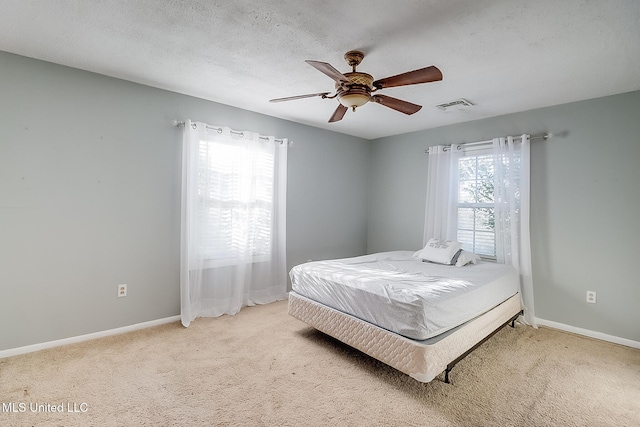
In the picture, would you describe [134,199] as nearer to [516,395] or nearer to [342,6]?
[342,6]

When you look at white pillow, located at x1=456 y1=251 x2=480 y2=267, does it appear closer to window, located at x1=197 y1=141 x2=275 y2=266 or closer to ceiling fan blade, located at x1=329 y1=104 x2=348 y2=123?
ceiling fan blade, located at x1=329 y1=104 x2=348 y2=123

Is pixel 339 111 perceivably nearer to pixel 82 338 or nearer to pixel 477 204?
pixel 477 204

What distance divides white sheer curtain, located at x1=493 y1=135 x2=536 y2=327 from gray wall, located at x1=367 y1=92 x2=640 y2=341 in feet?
0.45

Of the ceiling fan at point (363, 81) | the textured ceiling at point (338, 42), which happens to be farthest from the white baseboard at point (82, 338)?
the ceiling fan at point (363, 81)

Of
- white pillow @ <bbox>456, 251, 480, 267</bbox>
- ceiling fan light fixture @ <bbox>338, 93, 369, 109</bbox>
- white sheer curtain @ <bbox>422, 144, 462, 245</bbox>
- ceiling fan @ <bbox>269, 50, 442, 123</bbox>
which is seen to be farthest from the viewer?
white sheer curtain @ <bbox>422, 144, 462, 245</bbox>

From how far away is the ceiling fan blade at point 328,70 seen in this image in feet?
5.54

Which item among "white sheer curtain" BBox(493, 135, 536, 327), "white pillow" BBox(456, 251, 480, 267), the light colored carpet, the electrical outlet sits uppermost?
"white sheer curtain" BBox(493, 135, 536, 327)

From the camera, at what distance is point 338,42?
80.4 inches

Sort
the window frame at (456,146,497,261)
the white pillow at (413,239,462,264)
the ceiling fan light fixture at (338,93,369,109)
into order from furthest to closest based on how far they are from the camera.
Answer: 1. the window frame at (456,146,497,261)
2. the white pillow at (413,239,462,264)
3. the ceiling fan light fixture at (338,93,369,109)

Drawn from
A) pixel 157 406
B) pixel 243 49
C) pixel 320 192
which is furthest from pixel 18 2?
pixel 320 192

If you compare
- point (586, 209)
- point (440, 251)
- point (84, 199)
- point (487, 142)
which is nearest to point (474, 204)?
point (487, 142)

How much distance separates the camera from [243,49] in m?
2.17

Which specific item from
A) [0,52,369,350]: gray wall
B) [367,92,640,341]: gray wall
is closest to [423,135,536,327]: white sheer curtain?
[367,92,640,341]: gray wall

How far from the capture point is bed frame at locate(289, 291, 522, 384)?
74.6 inches
